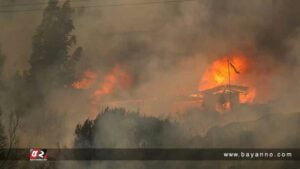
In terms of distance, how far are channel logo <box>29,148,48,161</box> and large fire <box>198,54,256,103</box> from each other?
190 centimetres

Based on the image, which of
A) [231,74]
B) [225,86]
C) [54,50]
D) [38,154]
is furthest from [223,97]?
→ [38,154]

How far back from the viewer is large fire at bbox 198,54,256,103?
4.21 m

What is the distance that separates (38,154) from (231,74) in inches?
92.2

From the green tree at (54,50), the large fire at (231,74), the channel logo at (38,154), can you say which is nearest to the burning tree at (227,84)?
the large fire at (231,74)

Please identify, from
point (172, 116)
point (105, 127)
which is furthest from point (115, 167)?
point (172, 116)

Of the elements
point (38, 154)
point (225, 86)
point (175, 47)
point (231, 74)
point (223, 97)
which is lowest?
point (38, 154)

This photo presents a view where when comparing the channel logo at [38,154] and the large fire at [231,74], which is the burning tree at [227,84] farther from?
the channel logo at [38,154]

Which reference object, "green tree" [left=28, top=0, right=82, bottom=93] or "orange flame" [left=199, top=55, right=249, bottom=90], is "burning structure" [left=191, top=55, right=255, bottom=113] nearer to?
"orange flame" [left=199, top=55, right=249, bottom=90]

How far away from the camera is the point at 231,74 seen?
4.28 m

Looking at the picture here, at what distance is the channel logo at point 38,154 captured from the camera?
4559 mm

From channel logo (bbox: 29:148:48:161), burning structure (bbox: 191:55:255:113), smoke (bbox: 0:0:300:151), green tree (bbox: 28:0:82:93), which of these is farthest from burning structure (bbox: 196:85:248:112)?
channel logo (bbox: 29:148:48:161)

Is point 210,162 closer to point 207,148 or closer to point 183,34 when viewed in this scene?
point 207,148

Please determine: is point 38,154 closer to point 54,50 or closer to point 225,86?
point 54,50

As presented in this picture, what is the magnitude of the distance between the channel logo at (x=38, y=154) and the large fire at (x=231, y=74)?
1.90m
